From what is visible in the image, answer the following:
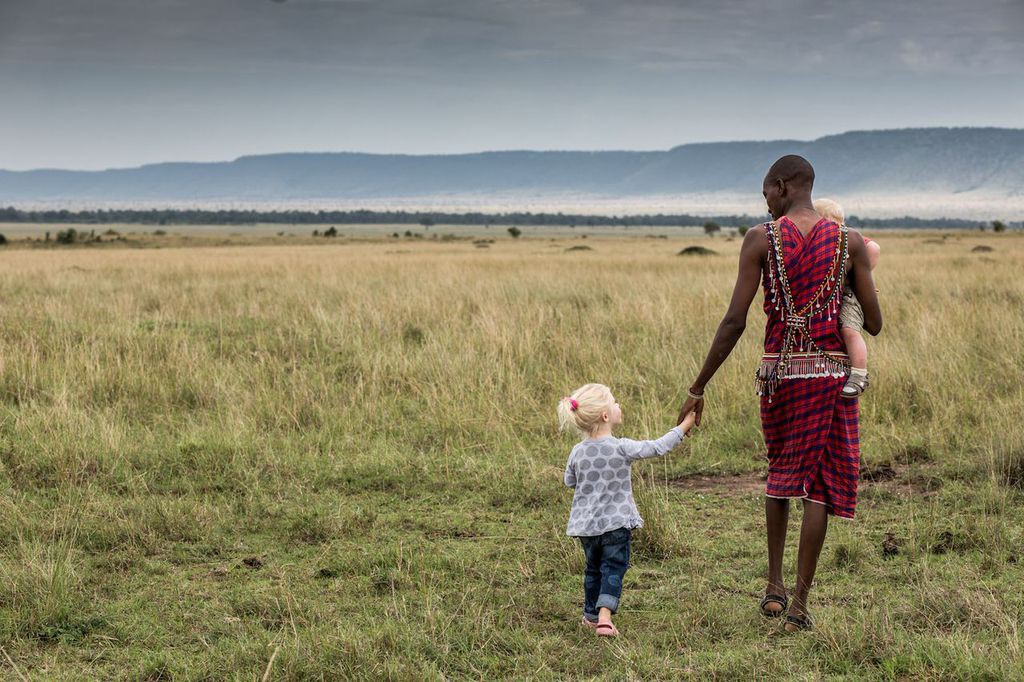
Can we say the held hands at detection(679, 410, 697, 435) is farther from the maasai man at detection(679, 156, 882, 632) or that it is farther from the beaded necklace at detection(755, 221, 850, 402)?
the beaded necklace at detection(755, 221, 850, 402)

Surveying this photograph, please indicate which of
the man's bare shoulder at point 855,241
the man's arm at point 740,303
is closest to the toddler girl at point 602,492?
the man's arm at point 740,303

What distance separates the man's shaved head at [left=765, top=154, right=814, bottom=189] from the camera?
14.8 feet

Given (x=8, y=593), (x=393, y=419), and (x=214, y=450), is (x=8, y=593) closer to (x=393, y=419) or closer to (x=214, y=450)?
(x=214, y=450)

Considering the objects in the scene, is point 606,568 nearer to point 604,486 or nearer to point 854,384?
point 604,486

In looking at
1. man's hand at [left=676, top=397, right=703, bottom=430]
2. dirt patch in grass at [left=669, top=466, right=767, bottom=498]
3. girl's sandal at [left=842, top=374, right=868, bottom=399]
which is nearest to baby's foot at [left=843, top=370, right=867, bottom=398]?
girl's sandal at [left=842, top=374, right=868, bottom=399]

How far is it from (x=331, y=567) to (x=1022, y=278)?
55.3ft

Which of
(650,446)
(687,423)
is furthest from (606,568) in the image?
(687,423)

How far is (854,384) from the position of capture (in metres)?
4.40

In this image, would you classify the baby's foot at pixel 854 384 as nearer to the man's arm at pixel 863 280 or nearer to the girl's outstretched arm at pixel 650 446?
the man's arm at pixel 863 280

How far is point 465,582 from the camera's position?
5207mm

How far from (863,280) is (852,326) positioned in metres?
0.21

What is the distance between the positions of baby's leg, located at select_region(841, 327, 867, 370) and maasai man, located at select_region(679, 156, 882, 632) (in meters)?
0.03

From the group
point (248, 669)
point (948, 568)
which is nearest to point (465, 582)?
point (248, 669)

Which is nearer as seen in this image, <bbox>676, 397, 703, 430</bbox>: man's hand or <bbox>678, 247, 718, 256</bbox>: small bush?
<bbox>676, 397, 703, 430</bbox>: man's hand
